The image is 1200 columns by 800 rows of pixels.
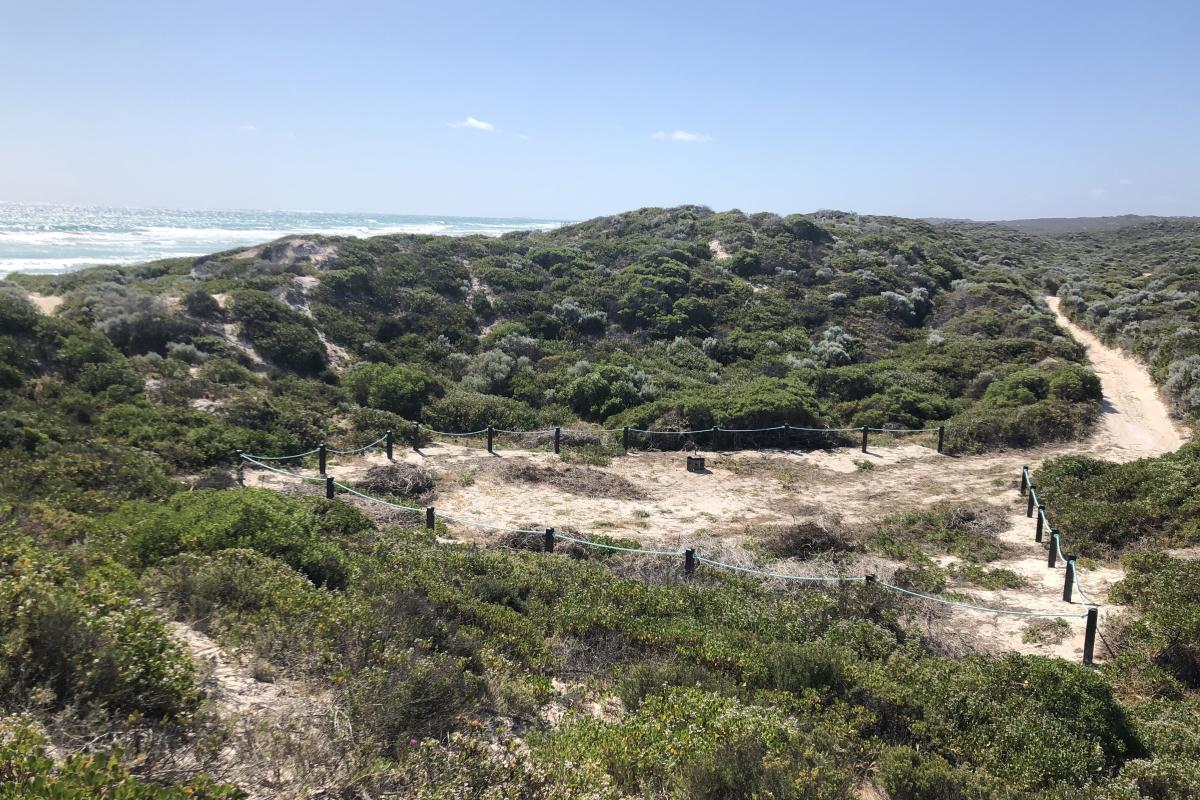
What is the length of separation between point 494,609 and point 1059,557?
8537 millimetres

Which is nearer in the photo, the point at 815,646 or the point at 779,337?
the point at 815,646

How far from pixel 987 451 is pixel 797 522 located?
7.48 metres

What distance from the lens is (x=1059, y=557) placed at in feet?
31.2

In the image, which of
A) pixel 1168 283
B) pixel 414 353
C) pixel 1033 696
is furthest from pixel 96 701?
pixel 1168 283

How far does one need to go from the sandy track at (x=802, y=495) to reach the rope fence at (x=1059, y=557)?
0.13 meters

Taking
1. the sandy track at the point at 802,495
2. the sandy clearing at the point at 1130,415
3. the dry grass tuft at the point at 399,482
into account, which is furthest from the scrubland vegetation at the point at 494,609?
the sandy clearing at the point at 1130,415

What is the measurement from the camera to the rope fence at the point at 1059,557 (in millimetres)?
6742

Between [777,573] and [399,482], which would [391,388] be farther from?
[777,573]

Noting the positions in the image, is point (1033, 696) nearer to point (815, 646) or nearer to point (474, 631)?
point (815, 646)

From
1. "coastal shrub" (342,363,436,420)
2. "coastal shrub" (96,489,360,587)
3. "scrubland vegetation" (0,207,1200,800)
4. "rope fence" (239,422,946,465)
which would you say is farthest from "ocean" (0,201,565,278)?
"coastal shrub" (96,489,360,587)

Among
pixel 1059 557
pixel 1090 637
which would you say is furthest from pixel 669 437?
pixel 1090 637

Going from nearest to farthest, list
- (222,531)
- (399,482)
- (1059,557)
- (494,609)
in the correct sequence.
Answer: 1. (494,609)
2. (222,531)
3. (1059,557)
4. (399,482)

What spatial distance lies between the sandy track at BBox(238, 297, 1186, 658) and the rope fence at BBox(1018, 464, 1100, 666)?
0.43 feet

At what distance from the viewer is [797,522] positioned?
11266 millimetres
